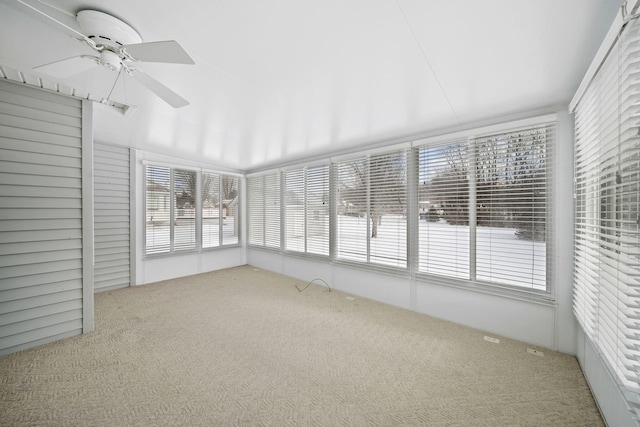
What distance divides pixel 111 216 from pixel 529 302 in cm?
595

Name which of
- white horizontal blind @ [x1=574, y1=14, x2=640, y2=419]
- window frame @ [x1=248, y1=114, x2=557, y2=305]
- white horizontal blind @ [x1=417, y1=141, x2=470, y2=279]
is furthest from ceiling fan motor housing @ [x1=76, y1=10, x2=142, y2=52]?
white horizontal blind @ [x1=417, y1=141, x2=470, y2=279]

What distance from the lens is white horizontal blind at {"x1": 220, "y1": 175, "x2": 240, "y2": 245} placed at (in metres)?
5.70

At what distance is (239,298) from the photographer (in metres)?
3.80

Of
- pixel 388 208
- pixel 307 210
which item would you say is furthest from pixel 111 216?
pixel 388 208

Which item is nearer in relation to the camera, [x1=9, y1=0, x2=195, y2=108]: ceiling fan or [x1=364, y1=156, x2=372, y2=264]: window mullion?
[x1=9, y1=0, x2=195, y2=108]: ceiling fan

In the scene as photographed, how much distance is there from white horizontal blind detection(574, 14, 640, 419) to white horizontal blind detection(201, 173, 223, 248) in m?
5.71

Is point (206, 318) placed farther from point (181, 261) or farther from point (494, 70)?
point (494, 70)

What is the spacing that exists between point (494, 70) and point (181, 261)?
18.3 feet

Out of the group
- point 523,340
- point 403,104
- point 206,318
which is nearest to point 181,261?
point 206,318

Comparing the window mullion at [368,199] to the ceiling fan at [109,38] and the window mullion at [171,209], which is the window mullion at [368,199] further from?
the window mullion at [171,209]

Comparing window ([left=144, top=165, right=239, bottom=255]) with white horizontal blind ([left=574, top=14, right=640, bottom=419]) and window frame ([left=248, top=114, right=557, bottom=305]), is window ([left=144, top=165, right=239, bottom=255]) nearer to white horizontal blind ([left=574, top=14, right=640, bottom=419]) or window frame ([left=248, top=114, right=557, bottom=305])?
window frame ([left=248, top=114, right=557, bottom=305])

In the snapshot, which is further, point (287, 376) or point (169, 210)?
point (169, 210)

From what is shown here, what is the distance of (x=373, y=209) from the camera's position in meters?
3.75

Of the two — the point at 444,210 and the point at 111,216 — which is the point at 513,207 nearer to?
the point at 444,210
